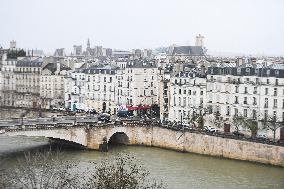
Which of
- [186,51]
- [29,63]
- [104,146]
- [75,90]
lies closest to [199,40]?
[186,51]

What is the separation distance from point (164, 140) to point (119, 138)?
5.54 metres

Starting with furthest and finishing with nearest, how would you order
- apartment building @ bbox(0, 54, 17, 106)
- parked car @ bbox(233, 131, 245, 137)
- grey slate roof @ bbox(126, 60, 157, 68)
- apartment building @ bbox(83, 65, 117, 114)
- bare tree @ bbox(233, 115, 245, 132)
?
apartment building @ bbox(0, 54, 17, 106) → apartment building @ bbox(83, 65, 117, 114) → grey slate roof @ bbox(126, 60, 157, 68) → bare tree @ bbox(233, 115, 245, 132) → parked car @ bbox(233, 131, 245, 137)

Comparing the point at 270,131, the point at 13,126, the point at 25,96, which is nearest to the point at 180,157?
the point at 270,131

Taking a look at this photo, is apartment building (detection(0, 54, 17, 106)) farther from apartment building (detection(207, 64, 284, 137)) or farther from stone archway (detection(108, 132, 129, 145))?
apartment building (detection(207, 64, 284, 137))

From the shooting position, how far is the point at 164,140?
196 feet

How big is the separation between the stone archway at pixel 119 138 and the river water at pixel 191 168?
1.90 metres

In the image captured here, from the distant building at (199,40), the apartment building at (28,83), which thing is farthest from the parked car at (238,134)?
the distant building at (199,40)

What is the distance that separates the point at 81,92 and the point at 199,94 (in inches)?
922

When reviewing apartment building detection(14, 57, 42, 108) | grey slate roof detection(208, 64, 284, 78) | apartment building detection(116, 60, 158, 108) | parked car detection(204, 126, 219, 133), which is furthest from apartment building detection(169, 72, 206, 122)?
apartment building detection(14, 57, 42, 108)

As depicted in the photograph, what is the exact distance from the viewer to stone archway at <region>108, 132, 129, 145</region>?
203ft

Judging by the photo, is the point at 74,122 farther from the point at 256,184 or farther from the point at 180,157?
the point at 256,184

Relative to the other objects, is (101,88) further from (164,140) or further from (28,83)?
(164,140)

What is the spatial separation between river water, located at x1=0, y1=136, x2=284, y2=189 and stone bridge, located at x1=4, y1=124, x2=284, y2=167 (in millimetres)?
853

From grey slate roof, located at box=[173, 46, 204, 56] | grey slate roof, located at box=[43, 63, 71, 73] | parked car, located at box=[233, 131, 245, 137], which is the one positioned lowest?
parked car, located at box=[233, 131, 245, 137]
